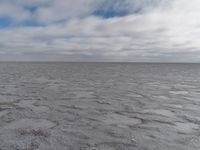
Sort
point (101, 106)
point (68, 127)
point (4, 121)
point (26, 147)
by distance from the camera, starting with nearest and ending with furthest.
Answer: point (26, 147) → point (68, 127) → point (4, 121) → point (101, 106)

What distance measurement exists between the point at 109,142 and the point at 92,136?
653 mm

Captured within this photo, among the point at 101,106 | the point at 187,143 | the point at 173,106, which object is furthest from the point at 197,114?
the point at 101,106

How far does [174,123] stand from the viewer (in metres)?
7.11

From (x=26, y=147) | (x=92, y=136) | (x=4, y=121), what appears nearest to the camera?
(x=26, y=147)

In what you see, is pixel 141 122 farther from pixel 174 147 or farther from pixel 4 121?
pixel 4 121

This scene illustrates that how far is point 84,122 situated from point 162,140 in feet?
9.42

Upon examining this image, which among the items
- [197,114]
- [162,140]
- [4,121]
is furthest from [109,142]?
[197,114]

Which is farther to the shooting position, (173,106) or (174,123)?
(173,106)

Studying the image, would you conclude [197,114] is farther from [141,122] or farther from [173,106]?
[141,122]

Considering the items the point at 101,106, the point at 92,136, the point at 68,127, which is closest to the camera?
the point at 92,136

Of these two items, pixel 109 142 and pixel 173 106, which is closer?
pixel 109 142

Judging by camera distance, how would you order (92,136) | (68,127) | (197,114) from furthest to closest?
(197,114), (68,127), (92,136)

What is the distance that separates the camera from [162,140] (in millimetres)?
5539

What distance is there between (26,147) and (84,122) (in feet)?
8.28
